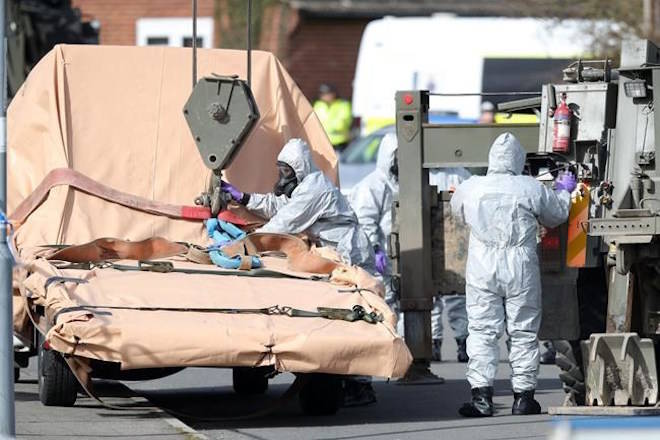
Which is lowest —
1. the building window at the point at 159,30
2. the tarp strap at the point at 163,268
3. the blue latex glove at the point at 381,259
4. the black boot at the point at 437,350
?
the black boot at the point at 437,350

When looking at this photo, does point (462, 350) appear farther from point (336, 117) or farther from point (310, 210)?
point (336, 117)

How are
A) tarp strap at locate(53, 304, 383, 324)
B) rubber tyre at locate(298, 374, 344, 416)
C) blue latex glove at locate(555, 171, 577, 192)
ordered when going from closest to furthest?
tarp strap at locate(53, 304, 383, 324)
rubber tyre at locate(298, 374, 344, 416)
blue latex glove at locate(555, 171, 577, 192)

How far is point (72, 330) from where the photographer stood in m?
9.68

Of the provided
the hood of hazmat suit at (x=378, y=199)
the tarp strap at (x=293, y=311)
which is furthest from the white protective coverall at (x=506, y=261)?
the hood of hazmat suit at (x=378, y=199)

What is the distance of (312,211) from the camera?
11672 mm

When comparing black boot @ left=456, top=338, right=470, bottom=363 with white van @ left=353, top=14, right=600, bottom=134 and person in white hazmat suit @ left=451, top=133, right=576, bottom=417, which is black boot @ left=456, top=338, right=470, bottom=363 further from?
white van @ left=353, top=14, right=600, bottom=134

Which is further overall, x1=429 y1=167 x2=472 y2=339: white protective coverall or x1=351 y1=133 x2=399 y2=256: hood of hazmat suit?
x1=429 y1=167 x2=472 y2=339: white protective coverall

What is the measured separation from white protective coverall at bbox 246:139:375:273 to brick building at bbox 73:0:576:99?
20.6 meters

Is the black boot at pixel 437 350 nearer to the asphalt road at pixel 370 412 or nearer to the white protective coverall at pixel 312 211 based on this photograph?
the asphalt road at pixel 370 412

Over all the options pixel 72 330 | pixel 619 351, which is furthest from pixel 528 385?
pixel 72 330

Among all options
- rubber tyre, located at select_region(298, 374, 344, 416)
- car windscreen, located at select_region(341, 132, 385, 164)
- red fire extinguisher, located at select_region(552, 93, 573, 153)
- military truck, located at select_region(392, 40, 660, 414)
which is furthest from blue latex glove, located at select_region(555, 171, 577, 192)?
car windscreen, located at select_region(341, 132, 385, 164)

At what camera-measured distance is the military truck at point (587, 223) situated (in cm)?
1051

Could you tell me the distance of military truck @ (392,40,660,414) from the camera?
1051 cm

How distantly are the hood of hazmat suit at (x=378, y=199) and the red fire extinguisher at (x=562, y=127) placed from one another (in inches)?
129
